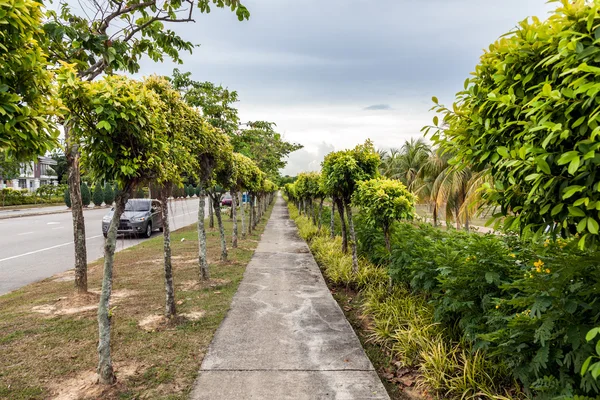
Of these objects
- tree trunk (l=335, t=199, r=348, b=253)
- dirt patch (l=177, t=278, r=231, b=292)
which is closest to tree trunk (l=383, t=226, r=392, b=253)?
tree trunk (l=335, t=199, r=348, b=253)

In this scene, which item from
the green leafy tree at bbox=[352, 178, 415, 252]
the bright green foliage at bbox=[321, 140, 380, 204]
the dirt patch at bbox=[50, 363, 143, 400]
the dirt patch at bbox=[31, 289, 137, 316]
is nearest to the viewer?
the dirt patch at bbox=[50, 363, 143, 400]

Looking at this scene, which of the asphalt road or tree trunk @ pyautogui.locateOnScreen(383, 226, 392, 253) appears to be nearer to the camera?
tree trunk @ pyautogui.locateOnScreen(383, 226, 392, 253)

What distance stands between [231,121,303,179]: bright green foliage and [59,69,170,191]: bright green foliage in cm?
823

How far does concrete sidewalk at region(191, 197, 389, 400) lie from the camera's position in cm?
345

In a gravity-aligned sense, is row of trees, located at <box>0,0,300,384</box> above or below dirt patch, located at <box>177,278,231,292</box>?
above

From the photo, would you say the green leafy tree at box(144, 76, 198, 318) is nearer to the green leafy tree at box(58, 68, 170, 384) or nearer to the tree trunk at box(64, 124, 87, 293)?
the green leafy tree at box(58, 68, 170, 384)

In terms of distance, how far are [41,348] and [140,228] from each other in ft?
38.7

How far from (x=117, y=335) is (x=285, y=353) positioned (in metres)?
2.46

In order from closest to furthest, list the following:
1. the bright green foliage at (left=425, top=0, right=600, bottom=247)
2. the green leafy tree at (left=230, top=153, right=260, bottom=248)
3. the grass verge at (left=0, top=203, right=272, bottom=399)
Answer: the bright green foliage at (left=425, top=0, right=600, bottom=247), the grass verge at (left=0, top=203, right=272, bottom=399), the green leafy tree at (left=230, top=153, right=260, bottom=248)

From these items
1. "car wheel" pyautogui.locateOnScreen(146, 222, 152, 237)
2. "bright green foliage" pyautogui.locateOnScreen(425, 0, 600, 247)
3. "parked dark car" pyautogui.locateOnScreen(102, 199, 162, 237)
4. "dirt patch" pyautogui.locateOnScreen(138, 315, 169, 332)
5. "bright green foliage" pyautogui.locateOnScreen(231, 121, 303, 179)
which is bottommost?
"dirt patch" pyautogui.locateOnScreen(138, 315, 169, 332)

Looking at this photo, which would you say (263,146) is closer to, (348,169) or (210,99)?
(210,99)

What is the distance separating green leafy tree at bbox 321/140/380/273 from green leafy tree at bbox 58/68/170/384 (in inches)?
176

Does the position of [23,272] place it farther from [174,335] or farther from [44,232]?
[44,232]

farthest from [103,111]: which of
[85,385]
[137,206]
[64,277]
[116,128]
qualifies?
[137,206]
